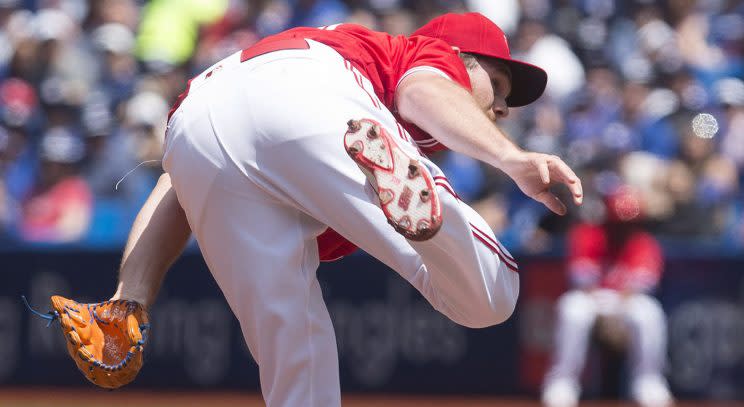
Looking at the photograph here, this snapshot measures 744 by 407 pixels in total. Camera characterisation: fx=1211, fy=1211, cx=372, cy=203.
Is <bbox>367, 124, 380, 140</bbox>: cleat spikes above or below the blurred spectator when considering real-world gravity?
above

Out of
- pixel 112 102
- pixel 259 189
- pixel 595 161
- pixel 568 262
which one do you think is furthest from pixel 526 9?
pixel 259 189

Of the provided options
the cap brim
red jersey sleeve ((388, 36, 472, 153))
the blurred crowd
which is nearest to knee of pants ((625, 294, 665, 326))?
the blurred crowd

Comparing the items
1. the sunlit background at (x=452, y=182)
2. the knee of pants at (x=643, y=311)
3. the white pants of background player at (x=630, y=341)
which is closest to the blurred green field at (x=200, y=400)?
the sunlit background at (x=452, y=182)

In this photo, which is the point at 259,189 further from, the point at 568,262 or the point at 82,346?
the point at 568,262

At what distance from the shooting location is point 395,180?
3.03 meters

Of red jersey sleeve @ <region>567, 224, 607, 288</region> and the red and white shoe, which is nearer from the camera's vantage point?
the red and white shoe

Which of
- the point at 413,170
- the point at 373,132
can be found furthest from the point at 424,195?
the point at 373,132

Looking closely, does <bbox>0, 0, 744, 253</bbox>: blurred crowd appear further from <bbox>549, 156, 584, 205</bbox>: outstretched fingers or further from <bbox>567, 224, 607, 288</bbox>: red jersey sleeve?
<bbox>549, 156, 584, 205</bbox>: outstretched fingers

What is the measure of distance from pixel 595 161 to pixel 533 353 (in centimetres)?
162

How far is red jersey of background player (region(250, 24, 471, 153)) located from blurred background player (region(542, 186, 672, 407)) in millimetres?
5685

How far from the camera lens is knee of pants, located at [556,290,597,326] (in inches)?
357

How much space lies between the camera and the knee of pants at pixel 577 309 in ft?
29.8

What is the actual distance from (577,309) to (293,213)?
6.02m

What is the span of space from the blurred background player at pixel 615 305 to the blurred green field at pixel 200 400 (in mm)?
262
